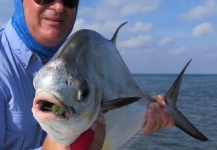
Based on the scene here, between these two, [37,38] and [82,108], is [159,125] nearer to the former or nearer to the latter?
[37,38]

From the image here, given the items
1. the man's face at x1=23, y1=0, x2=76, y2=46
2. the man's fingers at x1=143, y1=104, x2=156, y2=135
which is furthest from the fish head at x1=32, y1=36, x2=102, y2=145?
the man's fingers at x1=143, y1=104, x2=156, y2=135

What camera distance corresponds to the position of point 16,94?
258 cm

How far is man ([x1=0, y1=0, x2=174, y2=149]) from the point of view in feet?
8.43

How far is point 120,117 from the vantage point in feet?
8.34

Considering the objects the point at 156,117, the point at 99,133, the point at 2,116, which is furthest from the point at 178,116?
the point at 2,116

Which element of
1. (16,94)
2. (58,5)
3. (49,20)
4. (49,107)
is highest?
(58,5)

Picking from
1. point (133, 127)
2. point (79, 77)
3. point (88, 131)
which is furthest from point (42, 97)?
point (133, 127)

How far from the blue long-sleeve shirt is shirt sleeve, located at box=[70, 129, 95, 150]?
29.3 inches

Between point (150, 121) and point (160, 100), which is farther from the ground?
point (160, 100)

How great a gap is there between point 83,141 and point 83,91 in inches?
12.1

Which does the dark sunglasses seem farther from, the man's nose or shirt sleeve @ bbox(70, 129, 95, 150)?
shirt sleeve @ bbox(70, 129, 95, 150)

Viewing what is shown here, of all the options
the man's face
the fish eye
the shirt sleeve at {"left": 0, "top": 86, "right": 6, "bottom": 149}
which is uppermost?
the man's face

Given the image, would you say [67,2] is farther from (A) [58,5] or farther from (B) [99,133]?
(B) [99,133]

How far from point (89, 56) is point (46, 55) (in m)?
0.79
